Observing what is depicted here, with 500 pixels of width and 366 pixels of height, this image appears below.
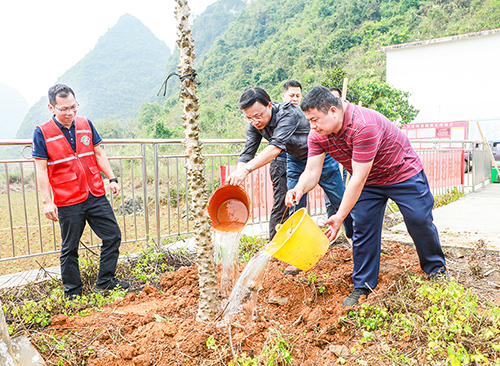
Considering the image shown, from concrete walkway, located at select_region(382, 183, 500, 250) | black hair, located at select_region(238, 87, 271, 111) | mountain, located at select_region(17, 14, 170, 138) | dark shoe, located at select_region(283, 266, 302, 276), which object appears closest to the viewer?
black hair, located at select_region(238, 87, 271, 111)

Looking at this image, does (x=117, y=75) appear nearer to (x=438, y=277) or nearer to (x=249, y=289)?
(x=249, y=289)

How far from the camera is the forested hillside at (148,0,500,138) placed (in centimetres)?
2259

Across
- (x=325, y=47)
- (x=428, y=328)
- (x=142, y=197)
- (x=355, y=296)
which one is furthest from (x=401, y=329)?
(x=325, y=47)

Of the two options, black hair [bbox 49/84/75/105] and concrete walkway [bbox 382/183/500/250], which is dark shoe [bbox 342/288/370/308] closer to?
concrete walkway [bbox 382/183/500/250]

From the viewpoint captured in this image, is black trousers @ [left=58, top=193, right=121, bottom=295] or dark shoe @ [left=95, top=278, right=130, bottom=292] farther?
dark shoe @ [left=95, top=278, right=130, bottom=292]

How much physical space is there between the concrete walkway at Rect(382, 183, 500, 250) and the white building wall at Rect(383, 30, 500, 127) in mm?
13654

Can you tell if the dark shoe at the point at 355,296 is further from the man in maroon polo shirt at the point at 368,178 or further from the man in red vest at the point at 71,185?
the man in red vest at the point at 71,185

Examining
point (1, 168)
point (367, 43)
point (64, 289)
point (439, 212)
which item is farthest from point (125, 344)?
point (367, 43)

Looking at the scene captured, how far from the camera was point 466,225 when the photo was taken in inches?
189

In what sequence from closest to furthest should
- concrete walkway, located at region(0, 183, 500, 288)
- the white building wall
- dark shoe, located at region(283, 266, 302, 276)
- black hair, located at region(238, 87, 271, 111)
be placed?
black hair, located at region(238, 87, 271, 111) < dark shoe, located at region(283, 266, 302, 276) < concrete walkway, located at region(0, 183, 500, 288) < the white building wall

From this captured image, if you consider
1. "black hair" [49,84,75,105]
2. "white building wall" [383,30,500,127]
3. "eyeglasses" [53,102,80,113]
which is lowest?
"eyeglasses" [53,102,80,113]

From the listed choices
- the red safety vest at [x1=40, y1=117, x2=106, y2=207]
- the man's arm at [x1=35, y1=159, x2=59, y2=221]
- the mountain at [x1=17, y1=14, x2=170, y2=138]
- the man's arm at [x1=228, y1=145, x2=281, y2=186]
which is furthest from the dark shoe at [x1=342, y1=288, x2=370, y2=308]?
the mountain at [x1=17, y1=14, x2=170, y2=138]

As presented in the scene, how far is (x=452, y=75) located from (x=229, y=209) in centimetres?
2040

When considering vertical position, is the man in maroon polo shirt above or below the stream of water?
above
